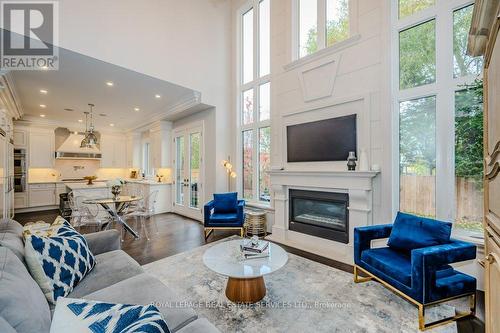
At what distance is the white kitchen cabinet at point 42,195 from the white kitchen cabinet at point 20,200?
0.11 metres

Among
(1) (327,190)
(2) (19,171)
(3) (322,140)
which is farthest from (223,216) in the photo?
(2) (19,171)

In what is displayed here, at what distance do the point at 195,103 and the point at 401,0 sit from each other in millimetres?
3989

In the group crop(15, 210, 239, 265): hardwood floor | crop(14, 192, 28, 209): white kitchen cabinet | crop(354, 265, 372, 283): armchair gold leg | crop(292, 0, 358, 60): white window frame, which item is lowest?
crop(15, 210, 239, 265): hardwood floor

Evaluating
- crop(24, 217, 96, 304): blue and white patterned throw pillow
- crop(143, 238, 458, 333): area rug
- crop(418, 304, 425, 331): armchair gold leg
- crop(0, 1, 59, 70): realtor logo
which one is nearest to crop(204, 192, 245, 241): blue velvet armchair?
crop(143, 238, 458, 333): area rug

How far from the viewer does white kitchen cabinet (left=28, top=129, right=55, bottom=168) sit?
7082mm

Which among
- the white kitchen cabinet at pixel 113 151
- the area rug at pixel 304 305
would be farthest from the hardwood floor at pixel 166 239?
the white kitchen cabinet at pixel 113 151

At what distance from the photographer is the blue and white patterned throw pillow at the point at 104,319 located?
2.48 feet

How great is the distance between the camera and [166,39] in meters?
4.27

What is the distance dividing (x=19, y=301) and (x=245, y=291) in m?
1.66

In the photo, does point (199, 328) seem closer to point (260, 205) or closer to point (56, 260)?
point (56, 260)

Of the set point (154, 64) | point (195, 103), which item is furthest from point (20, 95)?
point (195, 103)

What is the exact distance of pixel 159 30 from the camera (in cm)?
416

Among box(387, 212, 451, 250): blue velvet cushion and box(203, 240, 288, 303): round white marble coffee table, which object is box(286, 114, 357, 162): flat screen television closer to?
box(387, 212, 451, 250): blue velvet cushion

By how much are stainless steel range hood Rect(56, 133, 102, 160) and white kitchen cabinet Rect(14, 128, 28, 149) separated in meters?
0.81
